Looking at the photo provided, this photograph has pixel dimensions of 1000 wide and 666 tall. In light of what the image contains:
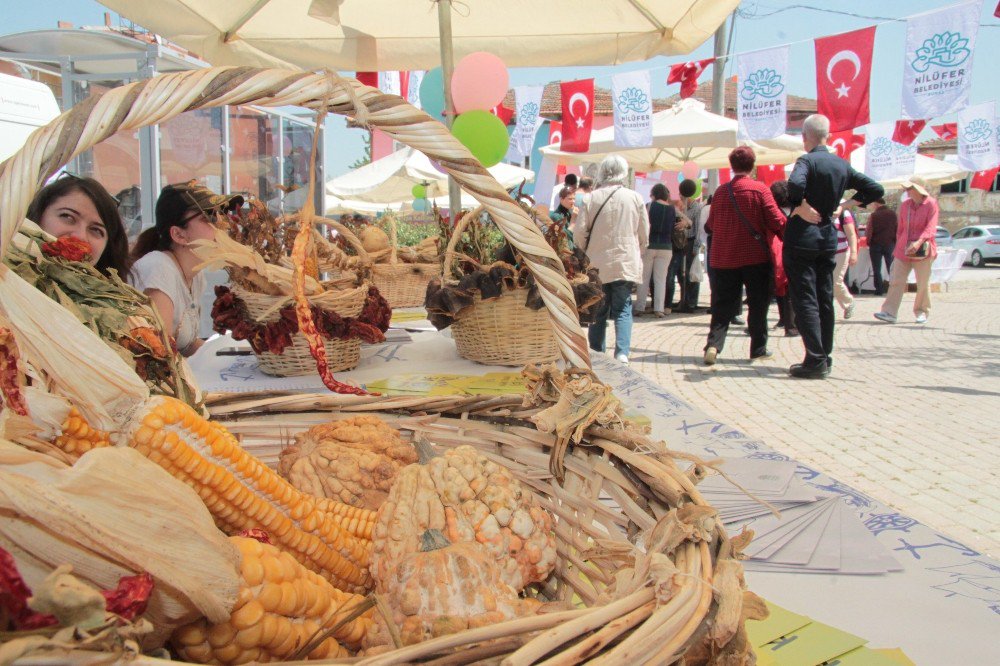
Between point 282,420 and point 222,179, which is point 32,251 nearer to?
point 282,420

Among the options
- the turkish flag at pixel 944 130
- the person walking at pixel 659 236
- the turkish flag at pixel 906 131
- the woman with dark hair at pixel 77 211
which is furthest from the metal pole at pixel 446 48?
the turkish flag at pixel 944 130

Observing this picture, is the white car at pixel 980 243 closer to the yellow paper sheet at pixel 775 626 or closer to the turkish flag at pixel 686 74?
the turkish flag at pixel 686 74

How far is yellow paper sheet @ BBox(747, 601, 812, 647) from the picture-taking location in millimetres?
826

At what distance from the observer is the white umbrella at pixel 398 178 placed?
35.0 ft

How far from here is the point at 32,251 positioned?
1091 millimetres

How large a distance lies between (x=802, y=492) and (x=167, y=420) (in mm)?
1101

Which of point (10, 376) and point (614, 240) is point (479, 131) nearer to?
point (614, 240)

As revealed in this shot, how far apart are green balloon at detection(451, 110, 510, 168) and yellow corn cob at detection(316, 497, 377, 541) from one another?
8.64ft

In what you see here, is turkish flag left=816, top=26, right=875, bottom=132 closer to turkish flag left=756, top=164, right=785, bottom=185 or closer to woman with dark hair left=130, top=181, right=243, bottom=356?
turkish flag left=756, top=164, right=785, bottom=185

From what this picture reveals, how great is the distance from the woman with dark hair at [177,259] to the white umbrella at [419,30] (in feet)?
4.25

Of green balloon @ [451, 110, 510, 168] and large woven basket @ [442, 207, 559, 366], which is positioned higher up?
green balloon @ [451, 110, 510, 168]

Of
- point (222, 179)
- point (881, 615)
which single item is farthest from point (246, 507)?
point (222, 179)

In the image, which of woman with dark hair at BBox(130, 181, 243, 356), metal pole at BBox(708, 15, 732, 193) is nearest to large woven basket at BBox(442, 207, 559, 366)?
woman with dark hair at BBox(130, 181, 243, 356)

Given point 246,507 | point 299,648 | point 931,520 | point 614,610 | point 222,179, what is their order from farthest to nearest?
point 222,179
point 931,520
point 246,507
point 299,648
point 614,610
